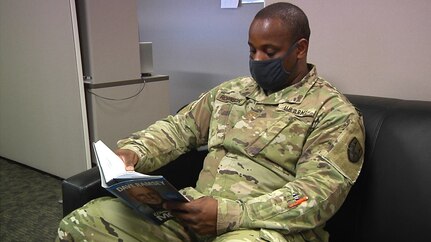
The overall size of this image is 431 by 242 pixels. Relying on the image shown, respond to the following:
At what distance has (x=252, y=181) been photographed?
3.72ft

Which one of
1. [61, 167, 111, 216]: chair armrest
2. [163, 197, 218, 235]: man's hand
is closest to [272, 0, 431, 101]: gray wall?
[163, 197, 218, 235]: man's hand

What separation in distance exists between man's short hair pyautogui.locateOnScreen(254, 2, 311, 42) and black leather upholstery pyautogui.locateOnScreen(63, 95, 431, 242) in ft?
1.12

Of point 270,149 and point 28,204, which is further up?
point 270,149

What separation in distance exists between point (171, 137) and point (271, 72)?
42 centimetres

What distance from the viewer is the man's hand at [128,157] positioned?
1147 millimetres

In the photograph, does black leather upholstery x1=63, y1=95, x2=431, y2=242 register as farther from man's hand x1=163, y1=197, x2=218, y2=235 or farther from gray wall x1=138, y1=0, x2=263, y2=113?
gray wall x1=138, y1=0, x2=263, y2=113

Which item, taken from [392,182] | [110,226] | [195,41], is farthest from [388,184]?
[195,41]

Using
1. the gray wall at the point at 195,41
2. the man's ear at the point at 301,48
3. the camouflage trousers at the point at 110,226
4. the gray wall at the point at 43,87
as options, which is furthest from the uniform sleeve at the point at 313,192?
the gray wall at the point at 195,41

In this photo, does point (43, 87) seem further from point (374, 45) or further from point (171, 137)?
point (374, 45)

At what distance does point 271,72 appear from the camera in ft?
3.88

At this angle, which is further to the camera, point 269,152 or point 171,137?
point 171,137

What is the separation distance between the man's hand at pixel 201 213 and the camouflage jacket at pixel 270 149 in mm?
20

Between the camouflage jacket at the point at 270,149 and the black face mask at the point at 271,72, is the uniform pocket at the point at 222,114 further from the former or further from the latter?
the black face mask at the point at 271,72

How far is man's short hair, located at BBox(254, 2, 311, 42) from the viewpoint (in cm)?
114
